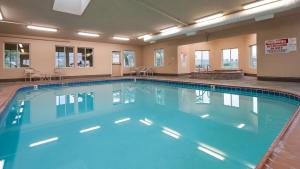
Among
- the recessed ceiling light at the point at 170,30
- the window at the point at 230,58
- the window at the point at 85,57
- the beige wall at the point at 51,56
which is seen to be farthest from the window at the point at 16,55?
the window at the point at 230,58

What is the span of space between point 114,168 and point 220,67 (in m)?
12.4

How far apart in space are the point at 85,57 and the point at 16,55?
3561 mm

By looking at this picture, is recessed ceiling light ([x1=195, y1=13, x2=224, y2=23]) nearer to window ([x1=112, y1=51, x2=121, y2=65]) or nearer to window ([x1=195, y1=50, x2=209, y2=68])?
window ([x1=195, y1=50, x2=209, y2=68])

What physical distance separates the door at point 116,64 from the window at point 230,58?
288 inches

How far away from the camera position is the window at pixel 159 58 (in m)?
12.8

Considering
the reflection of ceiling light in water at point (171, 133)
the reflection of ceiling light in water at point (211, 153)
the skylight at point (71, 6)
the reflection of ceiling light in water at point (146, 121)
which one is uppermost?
the skylight at point (71, 6)

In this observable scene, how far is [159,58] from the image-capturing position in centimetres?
1305

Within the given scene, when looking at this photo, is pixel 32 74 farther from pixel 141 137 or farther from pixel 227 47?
pixel 227 47

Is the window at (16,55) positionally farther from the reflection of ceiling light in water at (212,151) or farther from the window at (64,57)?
the reflection of ceiling light in water at (212,151)

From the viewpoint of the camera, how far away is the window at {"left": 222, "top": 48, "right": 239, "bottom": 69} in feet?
39.6

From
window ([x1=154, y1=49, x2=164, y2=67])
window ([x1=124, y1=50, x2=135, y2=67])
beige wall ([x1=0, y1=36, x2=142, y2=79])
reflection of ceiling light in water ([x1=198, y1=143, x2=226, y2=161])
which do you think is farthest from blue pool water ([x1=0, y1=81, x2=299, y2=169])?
window ([x1=124, y1=50, x2=135, y2=67])

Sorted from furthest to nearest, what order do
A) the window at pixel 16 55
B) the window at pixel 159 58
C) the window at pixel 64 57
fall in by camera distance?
1. the window at pixel 159 58
2. the window at pixel 64 57
3. the window at pixel 16 55

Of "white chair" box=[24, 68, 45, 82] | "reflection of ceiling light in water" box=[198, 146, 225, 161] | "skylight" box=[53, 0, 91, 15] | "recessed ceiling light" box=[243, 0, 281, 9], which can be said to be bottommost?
"reflection of ceiling light in water" box=[198, 146, 225, 161]

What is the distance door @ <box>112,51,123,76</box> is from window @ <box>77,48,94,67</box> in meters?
1.62
